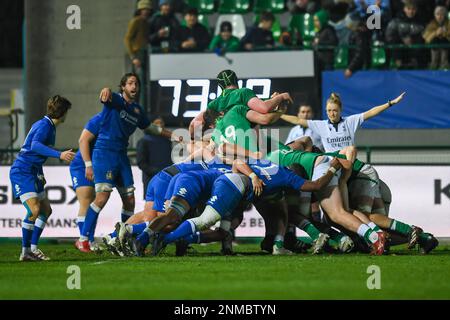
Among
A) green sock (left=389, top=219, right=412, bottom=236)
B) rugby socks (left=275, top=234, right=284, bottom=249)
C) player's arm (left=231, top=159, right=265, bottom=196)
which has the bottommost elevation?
rugby socks (left=275, top=234, right=284, bottom=249)

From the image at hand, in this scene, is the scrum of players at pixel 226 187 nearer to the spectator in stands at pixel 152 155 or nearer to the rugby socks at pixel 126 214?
the rugby socks at pixel 126 214

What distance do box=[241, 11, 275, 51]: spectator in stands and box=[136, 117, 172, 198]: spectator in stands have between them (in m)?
3.13

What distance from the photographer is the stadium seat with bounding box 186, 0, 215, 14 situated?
75.0 ft

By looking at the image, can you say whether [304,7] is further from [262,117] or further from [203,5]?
[262,117]

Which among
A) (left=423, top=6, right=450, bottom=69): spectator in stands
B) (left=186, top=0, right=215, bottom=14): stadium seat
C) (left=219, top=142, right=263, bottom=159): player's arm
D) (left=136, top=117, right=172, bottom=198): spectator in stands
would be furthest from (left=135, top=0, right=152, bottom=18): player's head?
(left=219, top=142, right=263, bottom=159): player's arm

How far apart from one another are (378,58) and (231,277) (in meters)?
10.8

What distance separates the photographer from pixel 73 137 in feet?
67.4

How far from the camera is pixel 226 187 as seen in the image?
13.6 m

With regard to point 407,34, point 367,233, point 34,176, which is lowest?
point 367,233

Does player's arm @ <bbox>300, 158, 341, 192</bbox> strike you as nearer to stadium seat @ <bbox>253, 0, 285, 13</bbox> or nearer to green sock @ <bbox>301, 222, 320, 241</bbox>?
green sock @ <bbox>301, 222, 320, 241</bbox>

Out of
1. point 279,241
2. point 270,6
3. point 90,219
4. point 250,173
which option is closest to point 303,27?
point 270,6

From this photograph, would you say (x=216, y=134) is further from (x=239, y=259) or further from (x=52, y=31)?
A: (x=52, y=31)

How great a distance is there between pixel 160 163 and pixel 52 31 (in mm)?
3776

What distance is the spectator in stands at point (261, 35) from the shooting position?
69.0 ft
